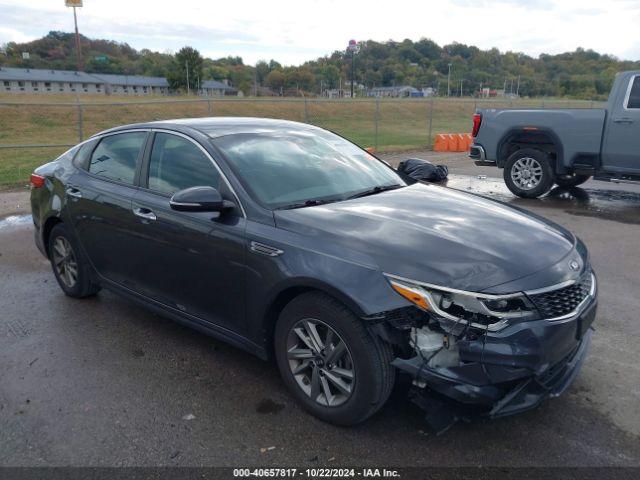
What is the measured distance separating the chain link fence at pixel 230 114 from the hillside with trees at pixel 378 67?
1305 centimetres

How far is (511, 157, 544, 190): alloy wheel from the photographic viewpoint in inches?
392

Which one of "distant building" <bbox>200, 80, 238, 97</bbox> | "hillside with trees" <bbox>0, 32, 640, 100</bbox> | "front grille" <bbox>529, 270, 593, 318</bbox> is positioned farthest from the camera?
"distant building" <bbox>200, 80, 238, 97</bbox>

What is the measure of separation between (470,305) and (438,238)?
0.49m

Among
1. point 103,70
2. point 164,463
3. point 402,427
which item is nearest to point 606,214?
point 402,427

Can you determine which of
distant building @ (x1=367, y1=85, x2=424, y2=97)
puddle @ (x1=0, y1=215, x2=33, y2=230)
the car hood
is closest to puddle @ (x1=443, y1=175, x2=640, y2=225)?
the car hood

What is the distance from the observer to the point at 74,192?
4.84 m

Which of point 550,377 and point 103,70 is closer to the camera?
point 550,377

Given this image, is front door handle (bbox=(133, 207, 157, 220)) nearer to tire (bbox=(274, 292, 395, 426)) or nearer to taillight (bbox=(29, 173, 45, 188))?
tire (bbox=(274, 292, 395, 426))

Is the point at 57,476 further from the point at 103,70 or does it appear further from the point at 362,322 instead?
the point at 103,70

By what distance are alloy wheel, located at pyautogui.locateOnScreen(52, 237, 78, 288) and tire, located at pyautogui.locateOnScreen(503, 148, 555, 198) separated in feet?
25.3

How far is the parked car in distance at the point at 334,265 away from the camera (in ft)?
9.04

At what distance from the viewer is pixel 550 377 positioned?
9.51 ft

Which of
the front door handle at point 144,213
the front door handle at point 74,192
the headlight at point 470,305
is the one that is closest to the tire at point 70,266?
the front door handle at point 74,192

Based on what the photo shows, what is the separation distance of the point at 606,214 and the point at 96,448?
815 centimetres
